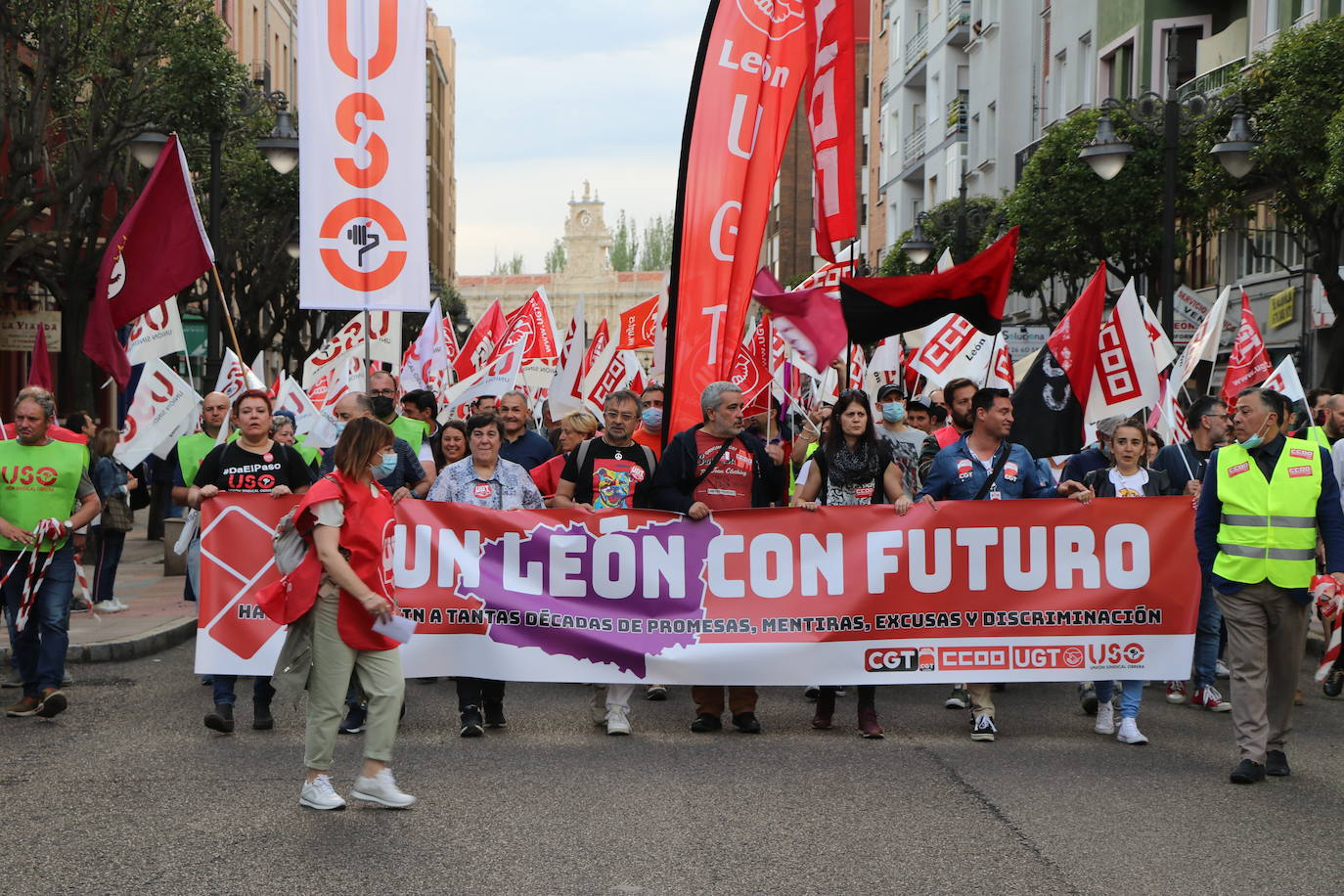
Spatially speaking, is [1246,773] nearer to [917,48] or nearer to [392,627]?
[392,627]

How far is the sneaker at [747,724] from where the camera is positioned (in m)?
9.00

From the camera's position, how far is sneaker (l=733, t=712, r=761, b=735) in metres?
9.00

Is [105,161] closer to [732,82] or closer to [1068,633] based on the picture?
[732,82]

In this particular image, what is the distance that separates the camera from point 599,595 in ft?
30.2

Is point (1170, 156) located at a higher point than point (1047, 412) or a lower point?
higher

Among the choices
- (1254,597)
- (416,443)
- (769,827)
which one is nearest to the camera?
(769,827)

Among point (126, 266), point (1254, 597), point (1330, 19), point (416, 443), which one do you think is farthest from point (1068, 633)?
point (1330, 19)

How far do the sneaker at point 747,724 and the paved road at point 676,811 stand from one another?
0.10 metres

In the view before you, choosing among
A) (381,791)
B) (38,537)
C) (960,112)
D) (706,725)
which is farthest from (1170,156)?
(960,112)

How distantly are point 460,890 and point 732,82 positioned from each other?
6.25m

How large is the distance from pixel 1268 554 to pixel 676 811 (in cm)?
304

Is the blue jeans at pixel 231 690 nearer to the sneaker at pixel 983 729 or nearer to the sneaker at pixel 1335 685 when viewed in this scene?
the sneaker at pixel 983 729

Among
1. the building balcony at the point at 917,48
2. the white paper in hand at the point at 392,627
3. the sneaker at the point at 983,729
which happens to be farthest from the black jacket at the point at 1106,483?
the building balcony at the point at 917,48

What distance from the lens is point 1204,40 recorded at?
108 ft
